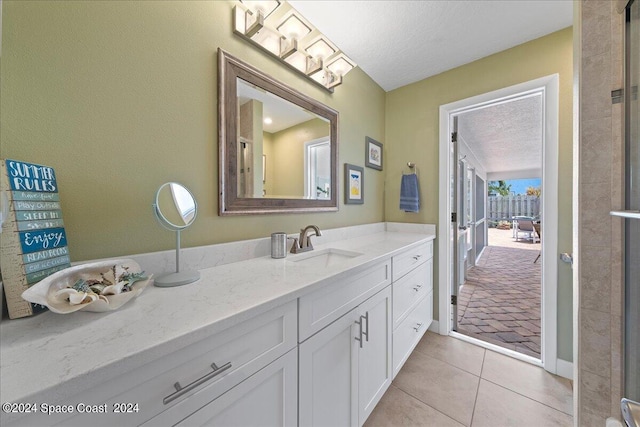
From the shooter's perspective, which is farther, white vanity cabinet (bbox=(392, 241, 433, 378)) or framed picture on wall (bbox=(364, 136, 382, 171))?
framed picture on wall (bbox=(364, 136, 382, 171))

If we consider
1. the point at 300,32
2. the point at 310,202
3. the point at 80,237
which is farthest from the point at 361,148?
the point at 80,237

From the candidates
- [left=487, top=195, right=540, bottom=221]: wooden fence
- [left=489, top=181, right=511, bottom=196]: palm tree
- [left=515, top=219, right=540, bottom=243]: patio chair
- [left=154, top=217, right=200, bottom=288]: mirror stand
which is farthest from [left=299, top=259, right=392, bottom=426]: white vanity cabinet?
[left=489, top=181, right=511, bottom=196]: palm tree

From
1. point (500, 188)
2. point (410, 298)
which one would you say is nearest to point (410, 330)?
point (410, 298)

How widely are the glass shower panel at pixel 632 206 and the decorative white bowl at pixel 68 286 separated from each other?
1.55 meters

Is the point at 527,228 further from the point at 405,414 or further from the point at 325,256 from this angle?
the point at 325,256

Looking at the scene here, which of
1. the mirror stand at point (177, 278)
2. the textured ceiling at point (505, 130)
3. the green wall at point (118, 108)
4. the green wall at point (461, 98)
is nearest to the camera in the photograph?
the green wall at point (118, 108)

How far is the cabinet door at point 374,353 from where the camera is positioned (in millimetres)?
1146

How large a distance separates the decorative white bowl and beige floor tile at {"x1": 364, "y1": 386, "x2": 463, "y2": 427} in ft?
4.50

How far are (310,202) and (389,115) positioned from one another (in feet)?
5.03

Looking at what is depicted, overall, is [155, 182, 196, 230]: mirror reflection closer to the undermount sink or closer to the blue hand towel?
the undermount sink

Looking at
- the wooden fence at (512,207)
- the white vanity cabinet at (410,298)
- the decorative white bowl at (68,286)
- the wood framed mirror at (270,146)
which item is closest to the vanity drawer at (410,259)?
the white vanity cabinet at (410,298)

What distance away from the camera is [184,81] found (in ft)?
3.33

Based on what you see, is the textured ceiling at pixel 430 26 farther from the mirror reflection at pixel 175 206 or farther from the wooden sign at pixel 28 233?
the wooden sign at pixel 28 233

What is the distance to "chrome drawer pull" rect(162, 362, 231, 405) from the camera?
50cm
